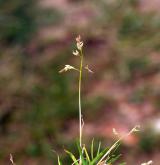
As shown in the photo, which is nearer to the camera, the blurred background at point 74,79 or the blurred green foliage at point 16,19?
the blurred background at point 74,79

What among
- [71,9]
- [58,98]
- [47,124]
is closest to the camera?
[47,124]

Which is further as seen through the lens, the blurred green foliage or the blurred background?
the blurred green foliage

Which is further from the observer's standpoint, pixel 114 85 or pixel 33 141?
pixel 114 85

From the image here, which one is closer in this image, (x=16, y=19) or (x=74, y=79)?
(x=74, y=79)

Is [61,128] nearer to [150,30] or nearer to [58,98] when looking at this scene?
[58,98]

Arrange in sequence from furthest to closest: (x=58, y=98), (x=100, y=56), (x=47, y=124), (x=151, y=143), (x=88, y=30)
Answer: (x=88, y=30)
(x=100, y=56)
(x=58, y=98)
(x=47, y=124)
(x=151, y=143)

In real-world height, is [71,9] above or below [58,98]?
above

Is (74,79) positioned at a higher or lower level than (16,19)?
lower

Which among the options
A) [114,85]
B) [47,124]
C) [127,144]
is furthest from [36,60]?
[127,144]
